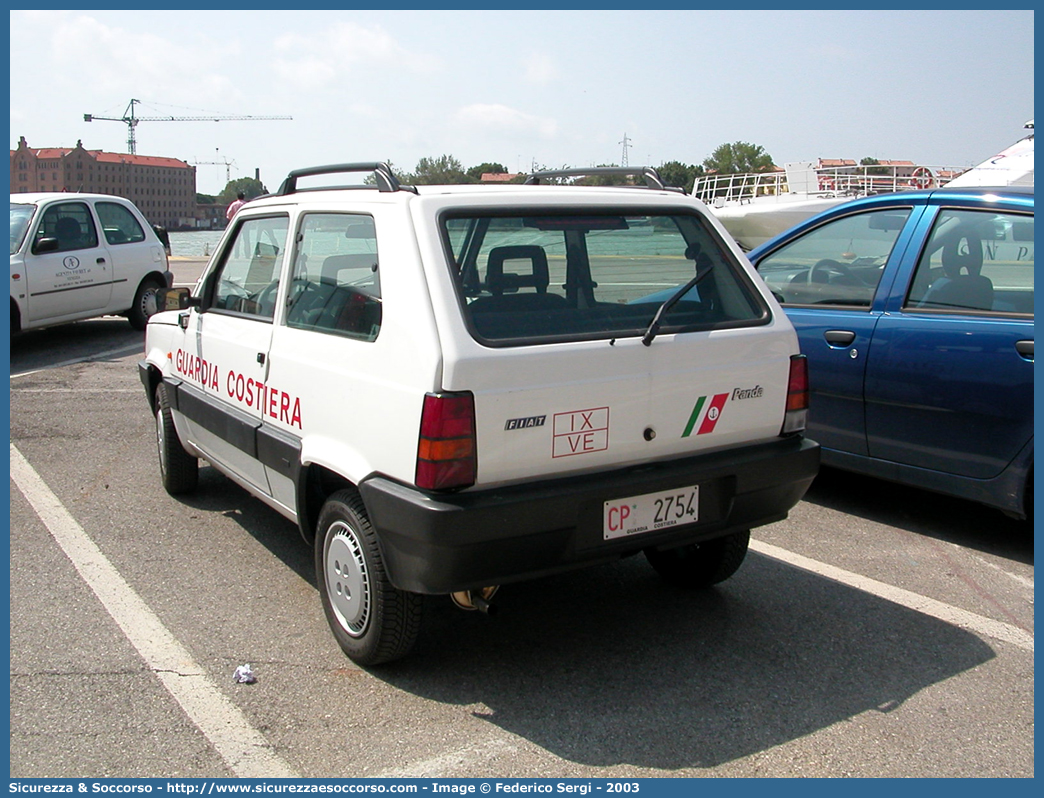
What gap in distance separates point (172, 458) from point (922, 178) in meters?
13.7

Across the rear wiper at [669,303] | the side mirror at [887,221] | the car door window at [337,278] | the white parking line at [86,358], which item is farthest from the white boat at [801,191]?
the car door window at [337,278]

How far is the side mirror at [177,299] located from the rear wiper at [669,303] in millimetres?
2595

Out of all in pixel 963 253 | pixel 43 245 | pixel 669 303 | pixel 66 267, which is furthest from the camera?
pixel 66 267

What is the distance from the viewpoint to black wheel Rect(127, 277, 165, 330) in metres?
12.1

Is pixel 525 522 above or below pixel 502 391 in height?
below

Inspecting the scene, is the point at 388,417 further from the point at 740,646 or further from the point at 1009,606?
the point at 1009,606

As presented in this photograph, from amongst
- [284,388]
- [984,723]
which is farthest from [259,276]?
[984,723]

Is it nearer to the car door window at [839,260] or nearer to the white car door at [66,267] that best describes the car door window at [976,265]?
the car door window at [839,260]

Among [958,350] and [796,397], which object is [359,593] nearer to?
[796,397]

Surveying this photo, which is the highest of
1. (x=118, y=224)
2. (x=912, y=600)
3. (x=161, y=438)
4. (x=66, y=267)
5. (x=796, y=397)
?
(x=118, y=224)

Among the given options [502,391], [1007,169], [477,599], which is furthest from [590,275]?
[1007,169]

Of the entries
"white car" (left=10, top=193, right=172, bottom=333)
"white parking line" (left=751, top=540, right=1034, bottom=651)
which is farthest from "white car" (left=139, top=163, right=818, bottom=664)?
"white car" (left=10, top=193, right=172, bottom=333)

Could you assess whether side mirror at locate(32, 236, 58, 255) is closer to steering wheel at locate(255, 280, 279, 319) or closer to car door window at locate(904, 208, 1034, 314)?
steering wheel at locate(255, 280, 279, 319)

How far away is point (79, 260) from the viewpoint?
1102cm
